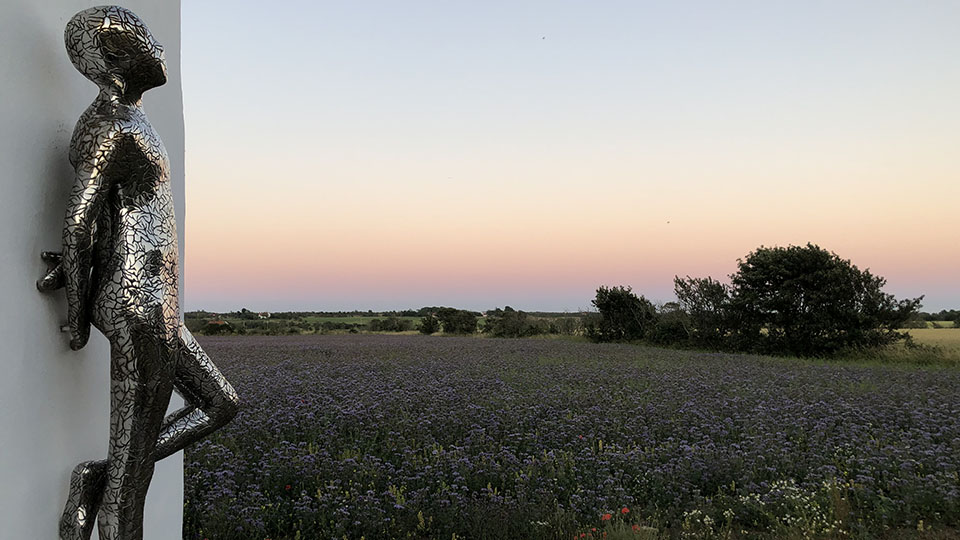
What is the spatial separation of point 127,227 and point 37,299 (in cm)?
24

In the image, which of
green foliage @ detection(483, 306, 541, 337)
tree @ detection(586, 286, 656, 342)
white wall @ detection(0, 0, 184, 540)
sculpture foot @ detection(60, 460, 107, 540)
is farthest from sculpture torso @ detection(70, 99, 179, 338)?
green foliage @ detection(483, 306, 541, 337)

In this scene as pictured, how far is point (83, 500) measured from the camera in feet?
4.22

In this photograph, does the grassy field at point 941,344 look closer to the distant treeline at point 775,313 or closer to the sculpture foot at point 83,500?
the distant treeline at point 775,313

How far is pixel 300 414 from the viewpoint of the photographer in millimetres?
6289

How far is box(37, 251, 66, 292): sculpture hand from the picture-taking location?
1200 mm

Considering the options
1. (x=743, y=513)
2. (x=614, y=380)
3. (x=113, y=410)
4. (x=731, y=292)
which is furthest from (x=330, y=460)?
(x=731, y=292)

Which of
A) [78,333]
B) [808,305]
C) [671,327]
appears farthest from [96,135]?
[671,327]

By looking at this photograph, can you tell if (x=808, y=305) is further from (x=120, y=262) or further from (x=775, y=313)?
(x=120, y=262)

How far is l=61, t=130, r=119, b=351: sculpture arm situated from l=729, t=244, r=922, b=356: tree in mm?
22009

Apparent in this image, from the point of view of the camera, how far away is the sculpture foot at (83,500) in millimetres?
1270

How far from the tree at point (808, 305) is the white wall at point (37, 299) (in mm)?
21928

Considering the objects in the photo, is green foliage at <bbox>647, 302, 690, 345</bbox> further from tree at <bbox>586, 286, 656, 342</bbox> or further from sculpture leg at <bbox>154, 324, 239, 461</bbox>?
sculpture leg at <bbox>154, 324, 239, 461</bbox>

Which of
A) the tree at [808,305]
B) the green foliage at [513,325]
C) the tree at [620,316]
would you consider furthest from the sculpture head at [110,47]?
the green foliage at [513,325]

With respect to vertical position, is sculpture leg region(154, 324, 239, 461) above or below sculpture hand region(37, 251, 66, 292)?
below
